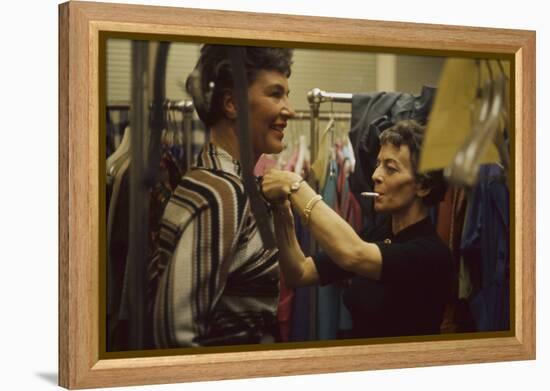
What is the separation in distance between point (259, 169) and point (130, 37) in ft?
2.34

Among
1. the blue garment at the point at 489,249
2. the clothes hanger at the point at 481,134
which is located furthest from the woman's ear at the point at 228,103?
the blue garment at the point at 489,249

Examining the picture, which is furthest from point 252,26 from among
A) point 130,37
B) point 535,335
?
point 535,335

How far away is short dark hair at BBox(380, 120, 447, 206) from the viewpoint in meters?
5.38

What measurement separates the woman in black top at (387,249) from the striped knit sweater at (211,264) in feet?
0.48

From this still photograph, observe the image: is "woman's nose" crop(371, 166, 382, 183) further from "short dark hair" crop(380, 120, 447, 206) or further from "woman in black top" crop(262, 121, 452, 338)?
"short dark hair" crop(380, 120, 447, 206)

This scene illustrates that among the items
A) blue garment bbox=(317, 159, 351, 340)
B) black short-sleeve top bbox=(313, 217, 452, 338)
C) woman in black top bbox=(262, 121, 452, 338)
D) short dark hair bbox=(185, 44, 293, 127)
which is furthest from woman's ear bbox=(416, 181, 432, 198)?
short dark hair bbox=(185, 44, 293, 127)

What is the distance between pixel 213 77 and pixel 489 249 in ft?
4.82

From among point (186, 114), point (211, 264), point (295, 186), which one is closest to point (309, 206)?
point (295, 186)

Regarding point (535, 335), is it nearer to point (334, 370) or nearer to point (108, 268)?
point (334, 370)

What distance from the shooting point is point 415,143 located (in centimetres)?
542

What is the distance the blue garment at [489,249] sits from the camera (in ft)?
18.3

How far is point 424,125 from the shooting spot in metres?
5.44

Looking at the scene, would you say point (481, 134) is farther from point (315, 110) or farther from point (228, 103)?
point (228, 103)

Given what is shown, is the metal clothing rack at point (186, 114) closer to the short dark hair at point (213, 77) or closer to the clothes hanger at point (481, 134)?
the short dark hair at point (213, 77)
